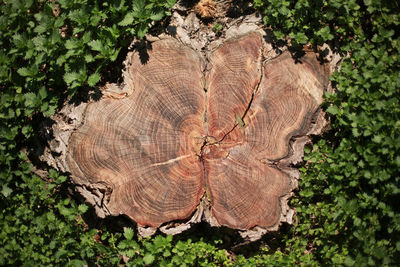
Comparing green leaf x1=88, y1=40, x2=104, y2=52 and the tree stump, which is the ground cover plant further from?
the tree stump

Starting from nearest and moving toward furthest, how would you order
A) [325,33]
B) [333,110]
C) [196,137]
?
[196,137] < [333,110] < [325,33]

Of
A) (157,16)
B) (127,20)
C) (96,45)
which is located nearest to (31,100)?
(96,45)

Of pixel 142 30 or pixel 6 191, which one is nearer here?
pixel 142 30

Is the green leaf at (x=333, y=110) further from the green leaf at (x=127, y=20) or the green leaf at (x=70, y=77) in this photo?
the green leaf at (x=70, y=77)

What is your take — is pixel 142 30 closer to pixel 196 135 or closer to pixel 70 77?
pixel 70 77

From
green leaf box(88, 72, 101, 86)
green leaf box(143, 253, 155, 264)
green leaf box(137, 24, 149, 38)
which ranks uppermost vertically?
green leaf box(137, 24, 149, 38)

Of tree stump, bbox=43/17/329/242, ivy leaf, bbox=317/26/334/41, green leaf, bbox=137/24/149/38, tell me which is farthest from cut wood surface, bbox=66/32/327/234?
ivy leaf, bbox=317/26/334/41
